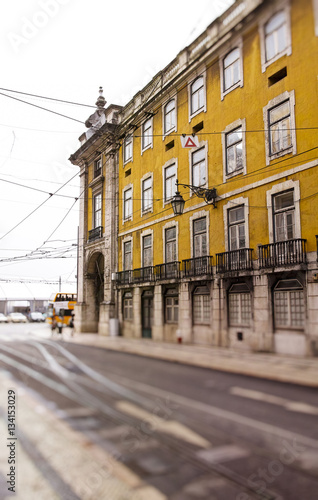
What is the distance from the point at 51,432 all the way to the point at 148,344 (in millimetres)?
2529

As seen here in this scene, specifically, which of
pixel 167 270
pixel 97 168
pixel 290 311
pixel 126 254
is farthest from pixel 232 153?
pixel 97 168

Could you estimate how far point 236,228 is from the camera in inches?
686

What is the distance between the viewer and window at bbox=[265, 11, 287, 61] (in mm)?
2365

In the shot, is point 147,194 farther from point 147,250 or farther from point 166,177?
point 147,250

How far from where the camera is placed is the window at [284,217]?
13242 mm

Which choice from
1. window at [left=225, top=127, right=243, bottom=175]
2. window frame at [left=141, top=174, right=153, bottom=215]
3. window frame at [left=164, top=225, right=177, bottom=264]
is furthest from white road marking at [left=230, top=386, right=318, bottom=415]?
window frame at [left=141, top=174, right=153, bottom=215]

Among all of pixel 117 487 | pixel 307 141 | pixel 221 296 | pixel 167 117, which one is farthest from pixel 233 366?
pixel 167 117

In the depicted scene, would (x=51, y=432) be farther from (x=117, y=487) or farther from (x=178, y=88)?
(x=178, y=88)

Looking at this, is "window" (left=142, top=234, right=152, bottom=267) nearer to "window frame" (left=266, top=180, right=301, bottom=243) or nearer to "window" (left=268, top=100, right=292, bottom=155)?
"window frame" (left=266, top=180, right=301, bottom=243)

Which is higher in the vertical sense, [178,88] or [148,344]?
[178,88]

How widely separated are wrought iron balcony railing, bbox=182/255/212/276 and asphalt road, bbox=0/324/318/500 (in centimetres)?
1264

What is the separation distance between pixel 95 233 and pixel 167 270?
1155cm

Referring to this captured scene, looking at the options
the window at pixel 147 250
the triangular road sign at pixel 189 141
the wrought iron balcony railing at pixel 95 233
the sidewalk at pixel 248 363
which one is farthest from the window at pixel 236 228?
the wrought iron balcony railing at pixel 95 233

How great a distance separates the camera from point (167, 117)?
2108 cm
